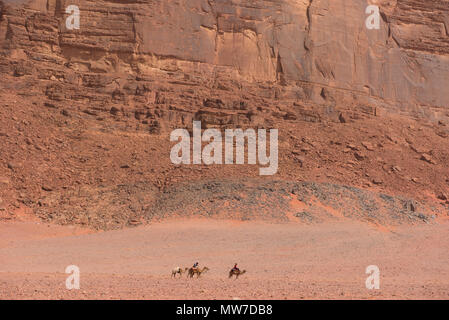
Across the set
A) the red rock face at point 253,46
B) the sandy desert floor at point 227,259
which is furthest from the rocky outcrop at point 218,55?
the sandy desert floor at point 227,259

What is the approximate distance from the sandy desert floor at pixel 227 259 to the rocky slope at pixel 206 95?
9.44 feet

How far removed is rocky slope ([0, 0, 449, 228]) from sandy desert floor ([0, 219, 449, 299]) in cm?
288

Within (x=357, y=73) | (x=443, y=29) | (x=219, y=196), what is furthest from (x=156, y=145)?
(x=443, y=29)

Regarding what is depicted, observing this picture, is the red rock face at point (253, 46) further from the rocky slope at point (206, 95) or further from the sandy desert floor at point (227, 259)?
the sandy desert floor at point (227, 259)

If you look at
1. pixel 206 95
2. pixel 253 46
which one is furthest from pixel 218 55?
pixel 206 95

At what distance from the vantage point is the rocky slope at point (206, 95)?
91.6 ft

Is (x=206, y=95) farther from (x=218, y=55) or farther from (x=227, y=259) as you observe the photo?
(x=227, y=259)

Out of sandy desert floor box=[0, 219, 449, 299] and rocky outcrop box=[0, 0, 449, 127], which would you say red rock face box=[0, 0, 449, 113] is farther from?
sandy desert floor box=[0, 219, 449, 299]

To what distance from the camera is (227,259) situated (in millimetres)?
19547

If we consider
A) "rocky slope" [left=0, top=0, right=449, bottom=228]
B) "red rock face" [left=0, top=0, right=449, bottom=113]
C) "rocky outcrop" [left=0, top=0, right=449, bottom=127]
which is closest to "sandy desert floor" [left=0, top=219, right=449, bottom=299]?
"rocky slope" [left=0, top=0, right=449, bottom=228]

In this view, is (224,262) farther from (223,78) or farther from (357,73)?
(357,73)

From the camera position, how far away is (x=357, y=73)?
133 ft

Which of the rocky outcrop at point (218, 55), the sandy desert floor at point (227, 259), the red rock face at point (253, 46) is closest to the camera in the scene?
the sandy desert floor at point (227, 259)
